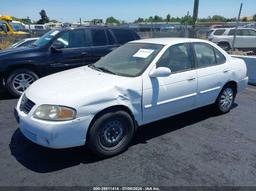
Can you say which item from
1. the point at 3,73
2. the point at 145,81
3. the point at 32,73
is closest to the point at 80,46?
the point at 32,73

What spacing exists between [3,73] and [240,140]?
5304mm

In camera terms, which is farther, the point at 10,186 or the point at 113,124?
the point at 113,124

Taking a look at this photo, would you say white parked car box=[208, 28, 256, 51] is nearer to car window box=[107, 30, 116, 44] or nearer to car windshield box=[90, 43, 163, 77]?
car window box=[107, 30, 116, 44]

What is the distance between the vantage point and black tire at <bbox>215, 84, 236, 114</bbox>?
4.80 meters

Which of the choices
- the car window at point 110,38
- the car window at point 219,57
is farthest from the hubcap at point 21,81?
the car window at point 219,57

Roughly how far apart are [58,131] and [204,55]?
118 inches

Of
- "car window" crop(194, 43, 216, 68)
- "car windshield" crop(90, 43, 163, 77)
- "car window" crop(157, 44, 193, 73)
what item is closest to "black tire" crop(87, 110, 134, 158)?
"car windshield" crop(90, 43, 163, 77)

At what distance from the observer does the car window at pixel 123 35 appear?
7305 millimetres

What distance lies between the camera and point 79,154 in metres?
3.40

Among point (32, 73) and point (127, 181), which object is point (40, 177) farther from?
point (32, 73)

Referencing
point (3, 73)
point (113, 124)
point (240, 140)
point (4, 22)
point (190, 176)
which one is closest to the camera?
point (190, 176)

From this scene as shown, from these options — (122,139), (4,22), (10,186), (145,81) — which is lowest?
(10,186)

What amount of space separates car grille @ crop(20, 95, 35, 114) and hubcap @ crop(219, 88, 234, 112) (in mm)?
3517

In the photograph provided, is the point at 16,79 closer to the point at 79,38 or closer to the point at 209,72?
the point at 79,38
